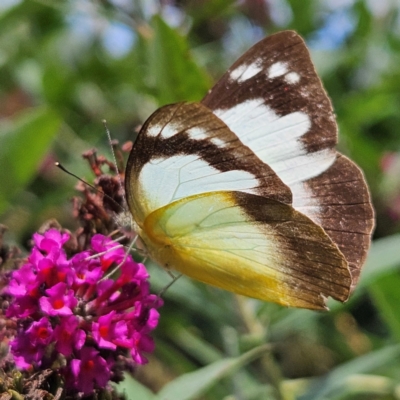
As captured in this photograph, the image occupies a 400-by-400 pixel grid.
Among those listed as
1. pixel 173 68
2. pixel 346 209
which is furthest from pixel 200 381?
pixel 173 68

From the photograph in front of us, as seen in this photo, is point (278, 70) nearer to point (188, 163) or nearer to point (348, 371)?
point (188, 163)

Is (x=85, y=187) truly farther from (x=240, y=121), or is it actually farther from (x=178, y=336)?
(x=178, y=336)

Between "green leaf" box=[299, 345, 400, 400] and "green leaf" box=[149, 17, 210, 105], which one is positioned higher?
"green leaf" box=[149, 17, 210, 105]

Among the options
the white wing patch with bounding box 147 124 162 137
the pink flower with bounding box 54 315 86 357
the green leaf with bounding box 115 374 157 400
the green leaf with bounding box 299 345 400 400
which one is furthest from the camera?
the green leaf with bounding box 299 345 400 400

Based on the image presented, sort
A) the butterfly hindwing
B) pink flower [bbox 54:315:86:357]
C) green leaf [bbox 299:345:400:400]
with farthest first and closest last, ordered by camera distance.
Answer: green leaf [bbox 299:345:400:400]
the butterfly hindwing
pink flower [bbox 54:315:86:357]

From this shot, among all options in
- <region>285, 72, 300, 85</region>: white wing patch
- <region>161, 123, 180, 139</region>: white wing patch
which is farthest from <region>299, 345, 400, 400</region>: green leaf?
<region>161, 123, 180, 139</region>: white wing patch

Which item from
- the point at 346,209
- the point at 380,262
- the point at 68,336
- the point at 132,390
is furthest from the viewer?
the point at 380,262

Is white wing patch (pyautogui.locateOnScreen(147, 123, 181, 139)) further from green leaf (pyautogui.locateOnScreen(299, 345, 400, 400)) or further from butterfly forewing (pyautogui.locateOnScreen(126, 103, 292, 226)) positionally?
green leaf (pyautogui.locateOnScreen(299, 345, 400, 400))
